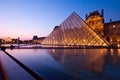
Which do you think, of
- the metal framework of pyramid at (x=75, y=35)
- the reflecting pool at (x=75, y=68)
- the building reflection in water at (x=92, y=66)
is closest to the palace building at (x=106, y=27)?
the metal framework of pyramid at (x=75, y=35)

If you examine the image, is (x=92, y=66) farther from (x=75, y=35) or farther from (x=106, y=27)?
(x=106, y=27)

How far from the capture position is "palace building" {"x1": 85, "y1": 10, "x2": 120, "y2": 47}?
141 feet

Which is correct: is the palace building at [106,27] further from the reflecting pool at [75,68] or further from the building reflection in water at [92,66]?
the reflecting pool at [75,68]

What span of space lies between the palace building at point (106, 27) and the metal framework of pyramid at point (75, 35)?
47.1 feet

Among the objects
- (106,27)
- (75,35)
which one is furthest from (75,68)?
(106,27)

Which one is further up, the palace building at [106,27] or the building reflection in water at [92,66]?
the palace building at [106,27]

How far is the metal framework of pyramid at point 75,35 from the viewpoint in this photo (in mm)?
27016

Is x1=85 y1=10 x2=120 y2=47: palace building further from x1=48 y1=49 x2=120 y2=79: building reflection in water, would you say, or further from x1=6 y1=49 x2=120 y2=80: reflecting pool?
x1=6 y1=49 x2=120 y2=80: reflecting pool

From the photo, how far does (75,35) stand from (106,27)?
19699 millimetres

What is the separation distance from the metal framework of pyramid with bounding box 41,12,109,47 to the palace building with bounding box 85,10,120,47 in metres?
14.4

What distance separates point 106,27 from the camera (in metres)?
46.1

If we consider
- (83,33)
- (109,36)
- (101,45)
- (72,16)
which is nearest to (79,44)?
(83,33)

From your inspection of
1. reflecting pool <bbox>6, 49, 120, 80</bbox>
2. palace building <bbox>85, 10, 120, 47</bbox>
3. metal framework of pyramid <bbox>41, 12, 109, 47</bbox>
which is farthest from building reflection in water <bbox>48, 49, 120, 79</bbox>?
palace building <bbox>85, 10, 120, 47</bbox>

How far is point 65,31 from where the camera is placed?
107 feet
